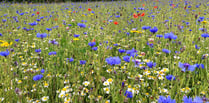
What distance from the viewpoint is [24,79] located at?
124 centimetres

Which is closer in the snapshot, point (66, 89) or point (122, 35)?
point (66, 89)

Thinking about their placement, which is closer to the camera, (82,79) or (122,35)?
(82,79)

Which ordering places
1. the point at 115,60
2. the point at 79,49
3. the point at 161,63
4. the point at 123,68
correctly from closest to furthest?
the point at 115,60
the point at 123,68
the point at 161,63
the point at 79,49

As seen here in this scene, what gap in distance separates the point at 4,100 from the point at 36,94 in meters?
0.20

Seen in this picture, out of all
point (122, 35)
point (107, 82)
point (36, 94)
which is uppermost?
point (122, 35)

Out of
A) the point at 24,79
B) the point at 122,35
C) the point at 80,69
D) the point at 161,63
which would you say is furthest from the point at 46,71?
the point at 122,35

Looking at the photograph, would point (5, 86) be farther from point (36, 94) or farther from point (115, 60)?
point (115, 60)

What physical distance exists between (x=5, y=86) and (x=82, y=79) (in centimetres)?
54

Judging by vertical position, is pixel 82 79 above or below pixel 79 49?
below

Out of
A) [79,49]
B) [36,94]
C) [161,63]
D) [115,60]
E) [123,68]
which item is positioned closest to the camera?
[115,60]

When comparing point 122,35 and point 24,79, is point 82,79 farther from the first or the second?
point 122,35

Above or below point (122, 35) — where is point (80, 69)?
below

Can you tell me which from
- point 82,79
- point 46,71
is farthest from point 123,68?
point 46,71

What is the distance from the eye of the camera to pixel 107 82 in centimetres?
110
